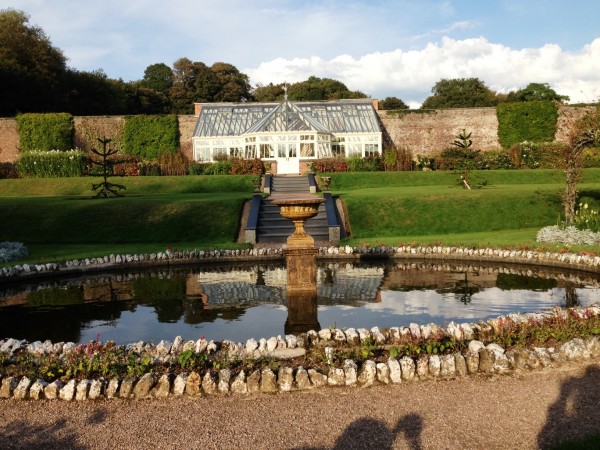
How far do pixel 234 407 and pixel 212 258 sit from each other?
9483 millimetres

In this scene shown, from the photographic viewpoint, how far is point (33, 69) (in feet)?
153

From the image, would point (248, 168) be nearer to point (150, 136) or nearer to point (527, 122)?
point (150, 136)

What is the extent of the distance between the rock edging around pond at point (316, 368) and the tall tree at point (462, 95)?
2529 inches

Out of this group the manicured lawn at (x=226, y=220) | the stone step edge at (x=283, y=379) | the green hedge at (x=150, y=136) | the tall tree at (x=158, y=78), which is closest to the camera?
the stone step edge at (x=283, y=379)

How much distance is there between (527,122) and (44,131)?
35.3m

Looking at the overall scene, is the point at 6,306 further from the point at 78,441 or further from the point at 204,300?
the point at 78,441

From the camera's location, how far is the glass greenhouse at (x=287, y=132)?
36.8 metres

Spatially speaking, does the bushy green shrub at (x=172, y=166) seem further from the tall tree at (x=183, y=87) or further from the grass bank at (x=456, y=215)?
the tall tree at (x=183, y=87)

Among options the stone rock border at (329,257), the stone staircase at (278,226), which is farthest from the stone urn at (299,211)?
the stone staircase at (278,226)

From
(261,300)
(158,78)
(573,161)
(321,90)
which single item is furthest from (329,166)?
(158,78)

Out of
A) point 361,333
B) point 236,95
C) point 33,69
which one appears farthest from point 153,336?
point 236,95

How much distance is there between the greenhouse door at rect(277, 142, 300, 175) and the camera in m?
35.9

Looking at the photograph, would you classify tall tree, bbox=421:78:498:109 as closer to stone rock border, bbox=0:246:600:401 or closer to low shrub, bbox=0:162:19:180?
low shrub, bbox=0:162:19:180

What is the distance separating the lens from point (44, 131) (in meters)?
41.6
